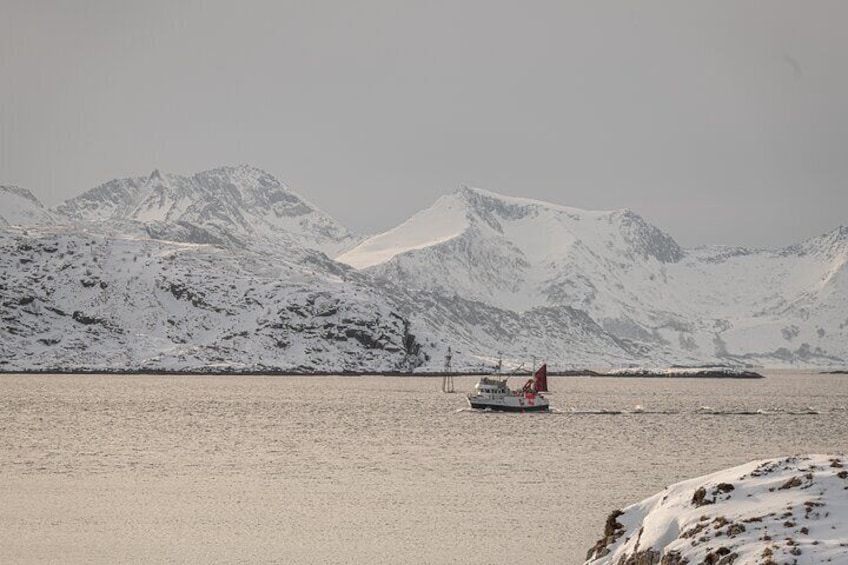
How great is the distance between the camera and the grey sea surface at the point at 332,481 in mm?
41375

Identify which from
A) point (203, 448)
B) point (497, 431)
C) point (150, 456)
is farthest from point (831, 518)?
point (497, 431)

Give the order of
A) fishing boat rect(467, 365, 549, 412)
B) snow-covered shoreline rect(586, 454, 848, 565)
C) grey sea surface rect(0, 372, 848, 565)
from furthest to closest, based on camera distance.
Answer: fishing boat rect(467, 365, 549, 412) → grey sea surface rect(0, 372, 848, 565) → snow-covered shoreline rect(586, 454, 848, 565)

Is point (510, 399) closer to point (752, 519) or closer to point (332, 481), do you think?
point (332, 481)

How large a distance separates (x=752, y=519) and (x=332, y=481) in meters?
45.0

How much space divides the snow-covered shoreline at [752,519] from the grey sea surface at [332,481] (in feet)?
52.2

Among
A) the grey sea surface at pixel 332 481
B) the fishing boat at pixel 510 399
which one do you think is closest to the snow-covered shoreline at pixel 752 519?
the grey sea surface at pixel 332 481

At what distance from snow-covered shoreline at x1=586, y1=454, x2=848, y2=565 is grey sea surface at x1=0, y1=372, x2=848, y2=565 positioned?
15.9 metres

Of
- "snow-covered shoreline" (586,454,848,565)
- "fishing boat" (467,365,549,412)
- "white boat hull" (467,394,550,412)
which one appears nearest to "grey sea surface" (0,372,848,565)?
"snow-covered shoreline" (586,454,848,565)

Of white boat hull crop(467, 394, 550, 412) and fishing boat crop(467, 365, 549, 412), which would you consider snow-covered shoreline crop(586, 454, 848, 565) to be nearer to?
white boat hull crop(467, 394, 550, 412)

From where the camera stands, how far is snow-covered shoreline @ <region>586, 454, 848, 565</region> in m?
20.4

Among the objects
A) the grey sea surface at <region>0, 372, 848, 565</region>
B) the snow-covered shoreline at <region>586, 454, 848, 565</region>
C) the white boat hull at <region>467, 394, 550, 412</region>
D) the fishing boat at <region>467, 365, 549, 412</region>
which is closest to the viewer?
the snow-covered shoreline at <region>586, 454, 848, 565</region>

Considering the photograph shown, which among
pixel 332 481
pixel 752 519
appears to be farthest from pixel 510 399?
pixel 752 519

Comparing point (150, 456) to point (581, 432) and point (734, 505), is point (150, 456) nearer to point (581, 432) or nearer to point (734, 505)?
point (581, 432)

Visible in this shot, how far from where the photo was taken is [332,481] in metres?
64.6
